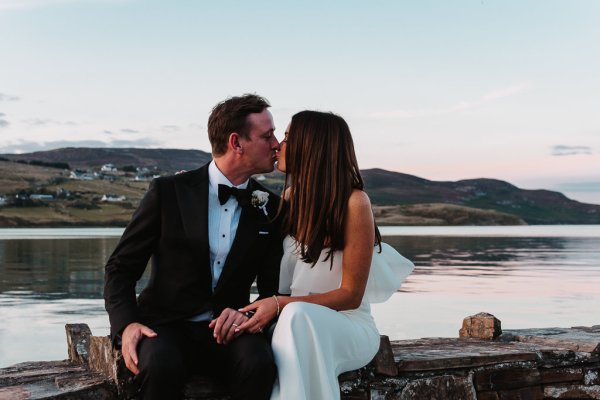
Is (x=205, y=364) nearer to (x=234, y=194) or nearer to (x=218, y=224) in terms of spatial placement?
(x=218, y=224)

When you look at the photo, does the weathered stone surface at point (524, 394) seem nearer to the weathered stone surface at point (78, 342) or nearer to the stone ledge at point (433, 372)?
the stone ledge at point (433, 372)

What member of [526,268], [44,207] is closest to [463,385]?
[526,268]

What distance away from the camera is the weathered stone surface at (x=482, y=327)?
564 cm

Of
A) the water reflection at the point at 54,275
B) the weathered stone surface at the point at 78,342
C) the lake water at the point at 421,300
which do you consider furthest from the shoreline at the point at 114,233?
the weathered stone surface at the point at 78,342

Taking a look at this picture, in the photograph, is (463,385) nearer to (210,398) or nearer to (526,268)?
(210,398)

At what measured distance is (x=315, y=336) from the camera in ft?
12.4

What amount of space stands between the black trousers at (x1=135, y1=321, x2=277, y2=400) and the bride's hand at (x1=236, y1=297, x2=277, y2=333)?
4cm

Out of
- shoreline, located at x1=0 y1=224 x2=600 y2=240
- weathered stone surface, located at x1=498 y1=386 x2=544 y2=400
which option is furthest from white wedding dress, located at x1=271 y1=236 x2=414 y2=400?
shoreline, located at x1=0 y1=224 x2=600 y2=240

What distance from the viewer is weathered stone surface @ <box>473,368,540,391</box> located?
15.5ft

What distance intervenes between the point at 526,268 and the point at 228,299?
74.4 ft

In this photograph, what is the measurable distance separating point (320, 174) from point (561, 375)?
224 cm

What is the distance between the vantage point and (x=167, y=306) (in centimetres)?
412

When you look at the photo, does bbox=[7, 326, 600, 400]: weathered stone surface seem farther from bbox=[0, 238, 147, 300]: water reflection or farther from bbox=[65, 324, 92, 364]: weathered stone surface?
bbox=[0, 238, 147, 300]: water reflection

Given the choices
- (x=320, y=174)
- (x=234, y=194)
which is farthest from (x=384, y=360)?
(x=234, y=194)
